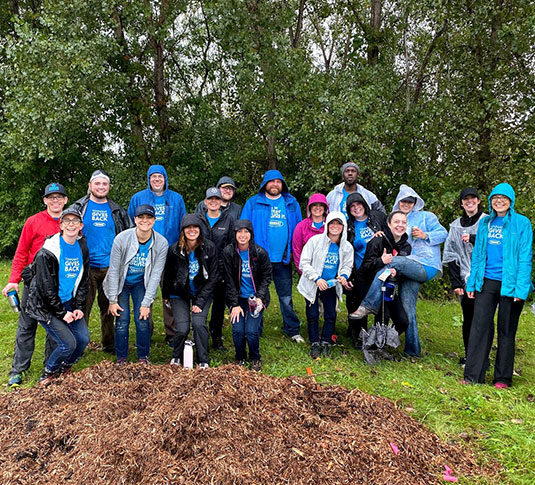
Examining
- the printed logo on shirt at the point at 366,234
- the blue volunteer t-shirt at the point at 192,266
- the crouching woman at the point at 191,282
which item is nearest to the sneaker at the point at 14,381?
the crouching woman at the point at 191,282

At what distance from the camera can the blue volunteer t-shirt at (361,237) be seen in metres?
5.85

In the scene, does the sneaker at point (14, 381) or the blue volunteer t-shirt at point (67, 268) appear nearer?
the blue volunteer t-shirt at point (67, 268)

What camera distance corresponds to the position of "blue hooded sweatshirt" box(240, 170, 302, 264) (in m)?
6.37

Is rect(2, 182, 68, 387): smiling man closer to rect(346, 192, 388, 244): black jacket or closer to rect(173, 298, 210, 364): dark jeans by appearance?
rect(173, 298, 210, 364): dark jeans

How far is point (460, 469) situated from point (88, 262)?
4032mm

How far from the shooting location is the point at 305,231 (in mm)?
6164

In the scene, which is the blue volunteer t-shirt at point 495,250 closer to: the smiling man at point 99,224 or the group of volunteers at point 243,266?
the group of volunteers at point 243,266

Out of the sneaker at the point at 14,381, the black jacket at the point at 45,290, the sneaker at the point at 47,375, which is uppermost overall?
the black jacket at the point at 45,290

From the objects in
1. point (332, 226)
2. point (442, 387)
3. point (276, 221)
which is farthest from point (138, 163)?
point (442, 387)

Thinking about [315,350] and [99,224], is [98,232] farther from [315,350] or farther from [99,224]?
[315,350]

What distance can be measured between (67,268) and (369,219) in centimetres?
362

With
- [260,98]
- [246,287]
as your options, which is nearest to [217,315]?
[246,287]

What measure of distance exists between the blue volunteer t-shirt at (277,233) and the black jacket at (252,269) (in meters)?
0.84

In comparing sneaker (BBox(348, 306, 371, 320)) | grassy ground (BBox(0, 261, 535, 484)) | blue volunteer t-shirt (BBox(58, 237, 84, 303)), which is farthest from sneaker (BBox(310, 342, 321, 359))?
blue volunteer t-shirt (BBox(58, 237, 84, 303))
